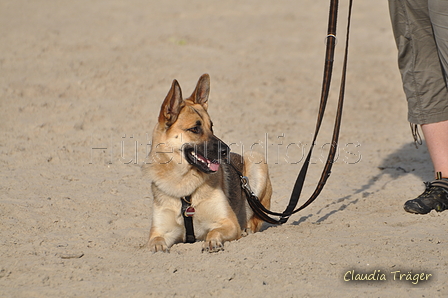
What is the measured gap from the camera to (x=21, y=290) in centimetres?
354

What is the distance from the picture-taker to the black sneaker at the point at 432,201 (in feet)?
17.3

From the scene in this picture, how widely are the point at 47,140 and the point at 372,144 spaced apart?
518cm

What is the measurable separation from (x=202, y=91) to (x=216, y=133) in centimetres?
334

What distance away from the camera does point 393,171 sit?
23.8ft

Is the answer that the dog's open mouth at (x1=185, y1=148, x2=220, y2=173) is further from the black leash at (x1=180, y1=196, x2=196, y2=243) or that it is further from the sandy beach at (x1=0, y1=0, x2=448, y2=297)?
the sandy beach at (x1=0, y1=0, x2=448, y2=297)

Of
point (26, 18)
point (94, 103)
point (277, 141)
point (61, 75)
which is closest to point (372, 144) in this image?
point (277, 141)

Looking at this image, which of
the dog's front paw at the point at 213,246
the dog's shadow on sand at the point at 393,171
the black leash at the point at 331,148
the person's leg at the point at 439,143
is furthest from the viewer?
the dog's shadow on sand at the point at 393,171

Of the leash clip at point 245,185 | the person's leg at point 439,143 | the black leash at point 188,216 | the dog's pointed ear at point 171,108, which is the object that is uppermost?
the dog's pointed ear at point 171,108

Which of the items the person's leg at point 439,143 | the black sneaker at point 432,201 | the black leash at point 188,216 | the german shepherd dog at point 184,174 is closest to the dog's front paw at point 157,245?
the german shepherd dog at point 184,174

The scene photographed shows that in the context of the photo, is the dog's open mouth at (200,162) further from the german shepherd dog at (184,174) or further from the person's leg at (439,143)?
the person's leg at (439,143)

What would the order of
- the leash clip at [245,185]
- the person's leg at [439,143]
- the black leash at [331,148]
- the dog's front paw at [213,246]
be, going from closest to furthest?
the dog's front paw at [213,246]
the black leash at [331,148]
the leash clip at [245,185]
the person's leg at [439,143]

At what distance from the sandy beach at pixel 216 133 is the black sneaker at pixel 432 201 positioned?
0.25ft

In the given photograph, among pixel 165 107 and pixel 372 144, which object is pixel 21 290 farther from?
pixel 372 144

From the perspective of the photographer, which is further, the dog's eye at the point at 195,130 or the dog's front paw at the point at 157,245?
the dog's eye at the point at 195,130
